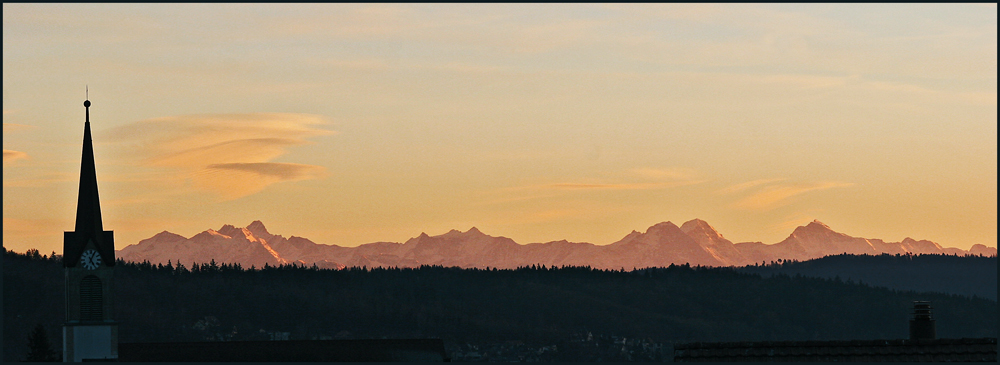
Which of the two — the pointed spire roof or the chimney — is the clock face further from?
the chimney

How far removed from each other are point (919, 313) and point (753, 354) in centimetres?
631

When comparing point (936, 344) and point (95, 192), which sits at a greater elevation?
point (95, 192)

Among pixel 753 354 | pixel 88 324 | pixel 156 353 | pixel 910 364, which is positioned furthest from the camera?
pixel 156 353

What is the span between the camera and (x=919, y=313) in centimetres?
4291

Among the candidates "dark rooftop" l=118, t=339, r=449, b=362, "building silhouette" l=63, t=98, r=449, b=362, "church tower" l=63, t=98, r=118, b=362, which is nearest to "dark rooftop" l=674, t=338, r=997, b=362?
"building silhouette" l=63, t=98, r=449, b=362

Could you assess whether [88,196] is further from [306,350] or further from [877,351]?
[877,351]

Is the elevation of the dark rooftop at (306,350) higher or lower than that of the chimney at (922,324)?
lower

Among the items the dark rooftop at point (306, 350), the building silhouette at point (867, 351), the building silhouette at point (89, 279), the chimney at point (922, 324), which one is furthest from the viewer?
the dark rooftop at point (306, 350)

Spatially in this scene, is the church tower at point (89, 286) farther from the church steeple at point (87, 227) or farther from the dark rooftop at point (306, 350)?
the dark rooftop at point (306, 350)

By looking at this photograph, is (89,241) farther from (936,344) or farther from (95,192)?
(936,344)

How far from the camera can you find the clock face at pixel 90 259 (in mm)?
106000

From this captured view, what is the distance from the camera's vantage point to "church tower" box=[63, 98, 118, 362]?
105 meters

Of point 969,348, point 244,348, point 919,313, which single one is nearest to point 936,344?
point 969,348

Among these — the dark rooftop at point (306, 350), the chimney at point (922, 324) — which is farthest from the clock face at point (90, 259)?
the chimney at point (922, 324)
